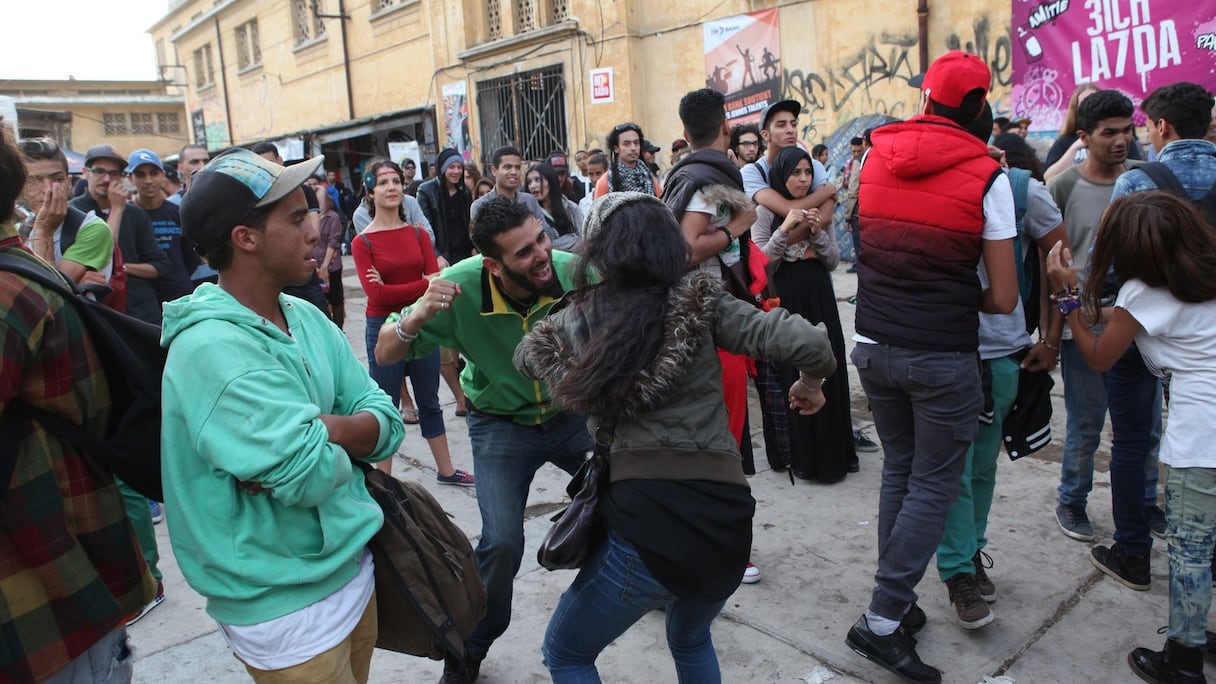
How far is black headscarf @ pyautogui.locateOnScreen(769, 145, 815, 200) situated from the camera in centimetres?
442

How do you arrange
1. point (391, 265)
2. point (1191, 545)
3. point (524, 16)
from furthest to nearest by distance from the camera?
point (524, 16)
point (391, 265)
point (1191, 545)

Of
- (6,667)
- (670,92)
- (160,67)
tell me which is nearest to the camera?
(6,667)

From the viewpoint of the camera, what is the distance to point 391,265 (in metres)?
5.05

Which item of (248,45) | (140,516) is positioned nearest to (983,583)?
(140,516)

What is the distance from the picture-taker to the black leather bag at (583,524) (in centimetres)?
208

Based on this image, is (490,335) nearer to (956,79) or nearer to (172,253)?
(956,79)

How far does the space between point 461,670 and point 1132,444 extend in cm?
285

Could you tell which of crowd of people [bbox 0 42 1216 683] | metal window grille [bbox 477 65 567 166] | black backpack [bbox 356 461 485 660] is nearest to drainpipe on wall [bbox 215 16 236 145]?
metal window grille [bbox 477 65 567 166]

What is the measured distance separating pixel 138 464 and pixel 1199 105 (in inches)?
161

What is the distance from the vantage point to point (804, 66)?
1252 centimetres

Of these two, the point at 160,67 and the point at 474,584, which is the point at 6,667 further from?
the point at 160,67

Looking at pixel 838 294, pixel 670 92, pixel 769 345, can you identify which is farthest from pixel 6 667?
pixel 670 92

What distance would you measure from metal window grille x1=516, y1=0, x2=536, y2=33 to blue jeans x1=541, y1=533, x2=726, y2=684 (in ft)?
54.6

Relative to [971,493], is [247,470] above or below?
above
